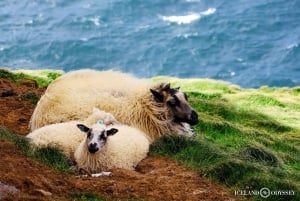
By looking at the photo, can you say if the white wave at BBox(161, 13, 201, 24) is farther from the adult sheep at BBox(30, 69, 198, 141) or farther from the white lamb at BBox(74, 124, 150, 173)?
the white lamb at BBox(74, 124, 150, 173)

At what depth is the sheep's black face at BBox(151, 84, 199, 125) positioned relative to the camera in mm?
15062

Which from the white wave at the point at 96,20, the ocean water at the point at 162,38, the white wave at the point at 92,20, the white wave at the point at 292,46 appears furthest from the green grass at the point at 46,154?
the white wave at the point at 92,20

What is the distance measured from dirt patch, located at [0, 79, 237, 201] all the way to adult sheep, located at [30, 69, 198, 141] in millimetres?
2148

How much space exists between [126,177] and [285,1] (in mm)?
102789

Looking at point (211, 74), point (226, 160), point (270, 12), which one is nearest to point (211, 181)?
point (226, 160)

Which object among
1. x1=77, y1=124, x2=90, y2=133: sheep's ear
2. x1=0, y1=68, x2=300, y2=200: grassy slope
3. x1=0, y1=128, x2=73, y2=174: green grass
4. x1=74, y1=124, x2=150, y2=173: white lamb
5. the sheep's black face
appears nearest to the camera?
x1=0, y1=68, x2=300, y2=200: grassy slope

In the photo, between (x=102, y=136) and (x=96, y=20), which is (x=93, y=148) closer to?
(x=102, y=136)

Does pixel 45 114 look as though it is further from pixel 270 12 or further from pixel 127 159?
pixel 270 12

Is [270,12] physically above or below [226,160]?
above

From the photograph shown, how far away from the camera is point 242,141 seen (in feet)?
55.5

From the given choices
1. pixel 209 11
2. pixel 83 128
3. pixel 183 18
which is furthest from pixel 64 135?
pixel 209 11

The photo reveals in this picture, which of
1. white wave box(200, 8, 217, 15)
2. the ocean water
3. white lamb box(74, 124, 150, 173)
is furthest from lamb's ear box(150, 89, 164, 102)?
white wave box(200, 8, 217, 15)

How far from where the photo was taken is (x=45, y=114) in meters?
15.2

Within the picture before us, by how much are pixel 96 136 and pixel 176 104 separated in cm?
299
